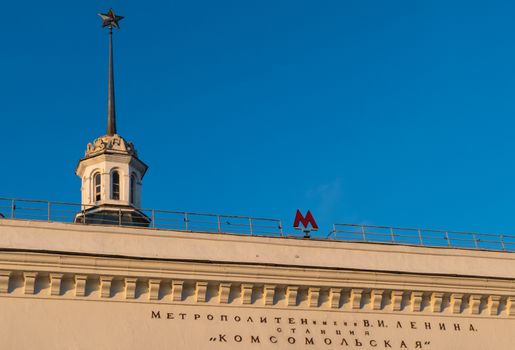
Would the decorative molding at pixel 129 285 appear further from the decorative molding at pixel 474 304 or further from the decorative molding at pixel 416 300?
the decorative molding at pixel 474 304

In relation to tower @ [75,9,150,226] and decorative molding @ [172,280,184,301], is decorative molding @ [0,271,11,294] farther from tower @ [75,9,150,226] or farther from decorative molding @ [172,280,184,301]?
tower @ [75,9,150,226]

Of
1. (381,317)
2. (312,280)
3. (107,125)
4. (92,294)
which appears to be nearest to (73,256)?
(92,294)

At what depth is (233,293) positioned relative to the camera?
100.0ft

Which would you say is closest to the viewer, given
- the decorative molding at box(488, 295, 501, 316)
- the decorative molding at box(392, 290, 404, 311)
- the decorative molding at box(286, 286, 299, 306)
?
the decorative molding at box(286, 286, 299, 306)

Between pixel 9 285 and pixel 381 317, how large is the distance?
11.2m

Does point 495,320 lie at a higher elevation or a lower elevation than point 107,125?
lower

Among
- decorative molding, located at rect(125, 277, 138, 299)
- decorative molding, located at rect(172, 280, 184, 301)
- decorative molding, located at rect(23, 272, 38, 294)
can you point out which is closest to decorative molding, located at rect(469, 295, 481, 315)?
decorative molding, located at rect(172, 280, 184, 301)

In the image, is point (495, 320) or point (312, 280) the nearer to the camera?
point (312, 280)

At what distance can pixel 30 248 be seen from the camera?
29406 millimetres

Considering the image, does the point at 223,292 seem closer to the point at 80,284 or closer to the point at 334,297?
the point at 334,297

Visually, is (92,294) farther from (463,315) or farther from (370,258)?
(463,315)

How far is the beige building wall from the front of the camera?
93.5 ft

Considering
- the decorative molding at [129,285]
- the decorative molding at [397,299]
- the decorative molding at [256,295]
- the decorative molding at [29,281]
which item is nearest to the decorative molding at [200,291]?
the decorative molding at [256,295]

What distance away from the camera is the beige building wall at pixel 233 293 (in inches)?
1122
